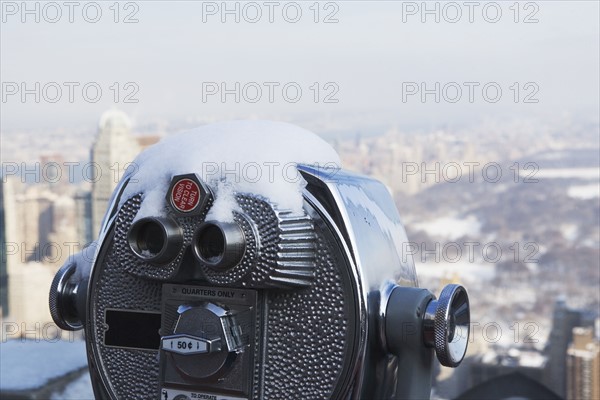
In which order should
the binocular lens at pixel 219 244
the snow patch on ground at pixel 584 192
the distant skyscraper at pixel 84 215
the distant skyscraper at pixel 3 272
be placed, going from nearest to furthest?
1. the binocular lens at pixel 219 244
2. the snow patch on ground at pixel 584 192
3. the distant skyscraper at pixel 3 272
4. the distant skyscraper at pixel 84 215

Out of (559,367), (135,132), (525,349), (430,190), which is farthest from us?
(135,132)

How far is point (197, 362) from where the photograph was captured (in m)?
1.25

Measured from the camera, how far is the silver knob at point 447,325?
47.5 inches

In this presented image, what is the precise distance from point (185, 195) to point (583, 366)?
70.0 inches

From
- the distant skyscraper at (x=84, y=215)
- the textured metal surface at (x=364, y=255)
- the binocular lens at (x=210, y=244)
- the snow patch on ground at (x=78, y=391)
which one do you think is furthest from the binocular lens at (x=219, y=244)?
the distant skyscraper at (x=84, y=215)

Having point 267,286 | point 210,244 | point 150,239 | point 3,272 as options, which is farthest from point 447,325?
point 3,272

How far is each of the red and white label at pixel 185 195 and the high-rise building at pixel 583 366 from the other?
1.25 metres

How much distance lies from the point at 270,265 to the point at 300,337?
124mm

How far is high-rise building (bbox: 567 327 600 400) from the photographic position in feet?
7.50

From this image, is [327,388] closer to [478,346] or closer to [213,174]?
[213,174]

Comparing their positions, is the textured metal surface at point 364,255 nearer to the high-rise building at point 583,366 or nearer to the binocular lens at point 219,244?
the binocular lens at point 219,244

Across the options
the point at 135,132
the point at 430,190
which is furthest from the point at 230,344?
the point at 135,132

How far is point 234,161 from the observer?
1272mm

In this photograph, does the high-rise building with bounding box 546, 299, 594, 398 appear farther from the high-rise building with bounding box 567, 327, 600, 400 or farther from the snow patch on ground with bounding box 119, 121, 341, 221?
the snow patch on ground with bounding box 119, 121, 341, 221
